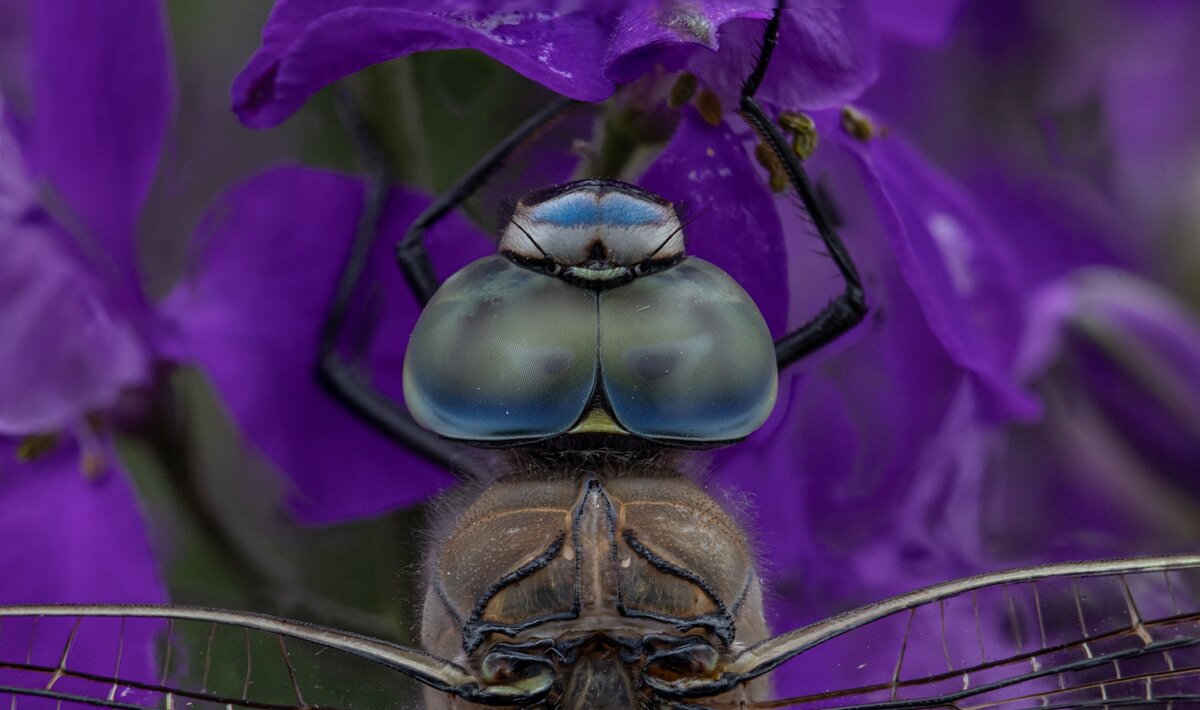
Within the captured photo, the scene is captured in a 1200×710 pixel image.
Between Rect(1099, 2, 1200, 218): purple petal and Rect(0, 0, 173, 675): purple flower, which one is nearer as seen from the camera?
Rect(0, 0, 173, 675): purple flower

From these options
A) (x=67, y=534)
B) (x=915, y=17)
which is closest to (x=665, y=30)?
(x=915, y=17)

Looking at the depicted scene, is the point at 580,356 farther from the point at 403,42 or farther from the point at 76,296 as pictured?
the point at 76,296

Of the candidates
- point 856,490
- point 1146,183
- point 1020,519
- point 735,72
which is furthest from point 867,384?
point 1146,183

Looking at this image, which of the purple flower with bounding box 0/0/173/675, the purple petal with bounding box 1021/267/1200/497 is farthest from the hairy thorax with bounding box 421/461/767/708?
the purple petal with bounding box 1021/267/1200/497

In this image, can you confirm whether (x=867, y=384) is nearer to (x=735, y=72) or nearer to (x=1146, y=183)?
(x=735, y=72)

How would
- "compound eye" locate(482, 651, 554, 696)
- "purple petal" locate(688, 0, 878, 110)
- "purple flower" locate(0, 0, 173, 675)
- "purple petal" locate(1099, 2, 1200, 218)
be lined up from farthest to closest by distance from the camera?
"purple petal" locate(1099, 2, 1200, 218) → "purple flower" locate(0, 0, 173, 675) → "purple petal" locate(688, 0, 878, 110) → "compound eye" locate(482, 651, 554, 696)

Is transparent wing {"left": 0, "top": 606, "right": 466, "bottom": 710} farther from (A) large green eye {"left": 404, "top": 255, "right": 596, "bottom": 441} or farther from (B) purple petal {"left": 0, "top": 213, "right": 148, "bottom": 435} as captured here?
(B) purple petal {"left": 0, "top": 213, "right": 148, "bottom": 435}

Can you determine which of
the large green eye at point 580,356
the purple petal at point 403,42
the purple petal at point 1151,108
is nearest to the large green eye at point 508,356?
the large green eye at point 580,356
